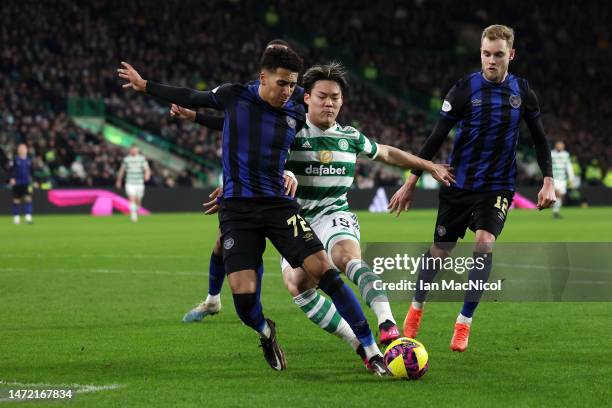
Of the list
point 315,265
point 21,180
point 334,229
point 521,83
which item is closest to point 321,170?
point 334,229

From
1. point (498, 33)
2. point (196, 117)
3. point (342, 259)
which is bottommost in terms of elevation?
point (342, 259)

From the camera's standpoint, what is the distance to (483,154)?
7.71 meters

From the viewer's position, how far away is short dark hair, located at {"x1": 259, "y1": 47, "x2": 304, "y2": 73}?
20.6ft

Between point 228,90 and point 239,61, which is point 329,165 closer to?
point 228,90

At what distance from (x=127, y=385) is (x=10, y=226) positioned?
19980 millimetres

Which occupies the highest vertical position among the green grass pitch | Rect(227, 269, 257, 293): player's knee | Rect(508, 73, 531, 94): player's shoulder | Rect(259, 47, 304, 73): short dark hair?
Rect(259, 47, 304, 73): short dark hair

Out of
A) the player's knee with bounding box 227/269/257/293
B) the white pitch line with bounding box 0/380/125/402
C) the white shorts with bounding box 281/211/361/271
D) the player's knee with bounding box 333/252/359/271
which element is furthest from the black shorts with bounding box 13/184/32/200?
the white pitch line with bounding box 0/380/125/402

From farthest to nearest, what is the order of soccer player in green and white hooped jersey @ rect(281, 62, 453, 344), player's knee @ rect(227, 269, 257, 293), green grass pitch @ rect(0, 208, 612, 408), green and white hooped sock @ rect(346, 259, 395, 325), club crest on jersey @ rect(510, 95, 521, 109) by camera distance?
club crest on jersey @ rect(510, 95, 521, 109) < soccer player in green and white hooped jersey @ rect(281, 62, 453, 344) < green and white hooped sock @ rect(346, 259, 395, 325) < player's knee @ rect(227, 269, 257, 293) < green grass pitch @ rect(0, 208, 612, 408)

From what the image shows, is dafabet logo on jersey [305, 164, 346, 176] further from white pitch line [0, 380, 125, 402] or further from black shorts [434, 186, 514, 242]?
white pitch line [0, 380, 125, 402]

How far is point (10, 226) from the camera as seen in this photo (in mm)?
24859

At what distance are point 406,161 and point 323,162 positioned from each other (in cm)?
64

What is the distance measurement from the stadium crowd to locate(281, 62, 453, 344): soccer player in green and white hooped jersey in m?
25.1

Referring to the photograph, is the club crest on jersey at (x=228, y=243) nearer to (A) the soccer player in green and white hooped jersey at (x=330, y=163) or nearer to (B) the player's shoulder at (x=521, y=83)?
(A) the soccer player in green and white hooped jersey at (x=330, y=163)

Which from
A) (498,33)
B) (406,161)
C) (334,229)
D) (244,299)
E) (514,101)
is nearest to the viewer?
(244,299)
